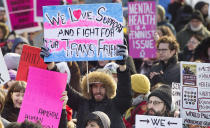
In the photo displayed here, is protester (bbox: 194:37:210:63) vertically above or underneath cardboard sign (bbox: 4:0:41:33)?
underneath

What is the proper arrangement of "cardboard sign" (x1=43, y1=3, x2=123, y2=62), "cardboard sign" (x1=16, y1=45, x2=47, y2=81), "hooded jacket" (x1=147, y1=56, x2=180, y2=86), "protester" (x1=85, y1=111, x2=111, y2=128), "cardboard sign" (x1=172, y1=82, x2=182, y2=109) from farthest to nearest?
"hooded jacket" (x1=147, y1=56, x2=180, y2=86) < "cardboard sign" (x1=16, y1=45, x2=47, y2=81) < "cardboard sign" (x1=172, y1=82, x2=182, y2=109) < "cardboard sign" (x1=43, y1=3, x2=123, y2=62) < "protester" (x1=85, y1=111, x2=111, y2=128)

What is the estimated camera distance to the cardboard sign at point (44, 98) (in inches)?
265

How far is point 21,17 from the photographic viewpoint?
12047mm

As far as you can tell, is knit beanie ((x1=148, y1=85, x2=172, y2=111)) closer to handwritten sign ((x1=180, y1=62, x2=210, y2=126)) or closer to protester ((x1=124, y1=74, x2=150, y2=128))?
handwritten sign ((x1=180, y1=62, x2=210, y2=126))

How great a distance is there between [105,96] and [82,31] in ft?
2.48

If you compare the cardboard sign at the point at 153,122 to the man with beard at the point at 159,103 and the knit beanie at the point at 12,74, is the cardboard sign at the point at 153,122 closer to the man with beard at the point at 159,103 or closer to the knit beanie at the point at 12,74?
the man with beard at the point at 159,103

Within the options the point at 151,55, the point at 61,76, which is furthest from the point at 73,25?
the point at 151,55

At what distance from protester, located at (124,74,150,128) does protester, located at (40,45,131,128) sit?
1.72 ft

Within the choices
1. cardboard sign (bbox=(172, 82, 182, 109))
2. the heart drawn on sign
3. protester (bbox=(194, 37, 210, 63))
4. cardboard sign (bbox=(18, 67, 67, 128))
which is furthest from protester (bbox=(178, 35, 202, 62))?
cardboard sign (bbox=(18, 67, 67, 128))

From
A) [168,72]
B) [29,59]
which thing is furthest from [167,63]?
[29,59]

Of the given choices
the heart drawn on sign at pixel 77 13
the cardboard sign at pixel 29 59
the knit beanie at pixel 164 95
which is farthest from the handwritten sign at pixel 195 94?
the cardboard sign at pixel 29 59

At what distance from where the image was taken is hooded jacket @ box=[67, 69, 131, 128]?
269 inches

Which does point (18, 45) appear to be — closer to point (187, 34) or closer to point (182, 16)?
point (187, 34)

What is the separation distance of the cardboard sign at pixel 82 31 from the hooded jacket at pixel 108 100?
29cm
